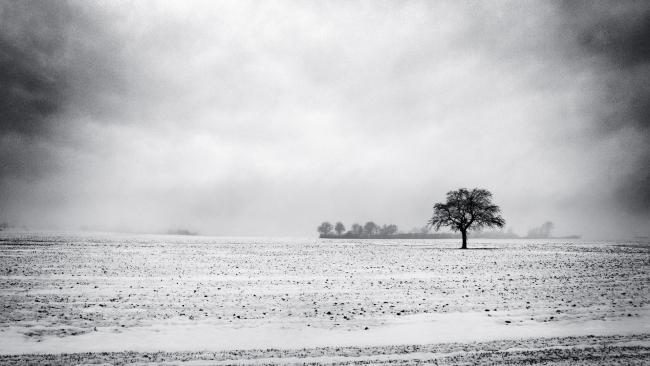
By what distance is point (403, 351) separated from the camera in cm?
1197

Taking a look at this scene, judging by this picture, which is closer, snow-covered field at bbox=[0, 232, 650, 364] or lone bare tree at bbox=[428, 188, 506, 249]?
snow-covered field at bbox=[0, 232, 650, 364]

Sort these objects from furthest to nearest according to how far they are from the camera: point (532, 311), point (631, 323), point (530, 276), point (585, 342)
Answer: point (530, 276)
point (532, 311)
point (631, 323)
point (585, 342)

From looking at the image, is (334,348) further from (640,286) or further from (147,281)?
(640,286)

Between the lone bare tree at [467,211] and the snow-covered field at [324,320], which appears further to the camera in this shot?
the lone bare tree at [467,211]

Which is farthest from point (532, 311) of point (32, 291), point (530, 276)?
point (32, 291)

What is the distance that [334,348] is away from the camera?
12.4 m

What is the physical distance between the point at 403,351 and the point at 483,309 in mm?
8214

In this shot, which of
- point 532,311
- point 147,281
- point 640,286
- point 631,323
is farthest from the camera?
point 147,281

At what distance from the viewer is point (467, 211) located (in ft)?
284

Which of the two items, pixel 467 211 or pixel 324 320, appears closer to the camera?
pixel 324 320

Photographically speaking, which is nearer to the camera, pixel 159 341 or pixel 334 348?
pixel 334 348

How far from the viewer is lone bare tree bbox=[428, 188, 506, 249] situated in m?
86.2

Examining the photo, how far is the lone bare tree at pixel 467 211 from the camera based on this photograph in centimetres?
8619

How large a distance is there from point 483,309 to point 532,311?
1.98m
